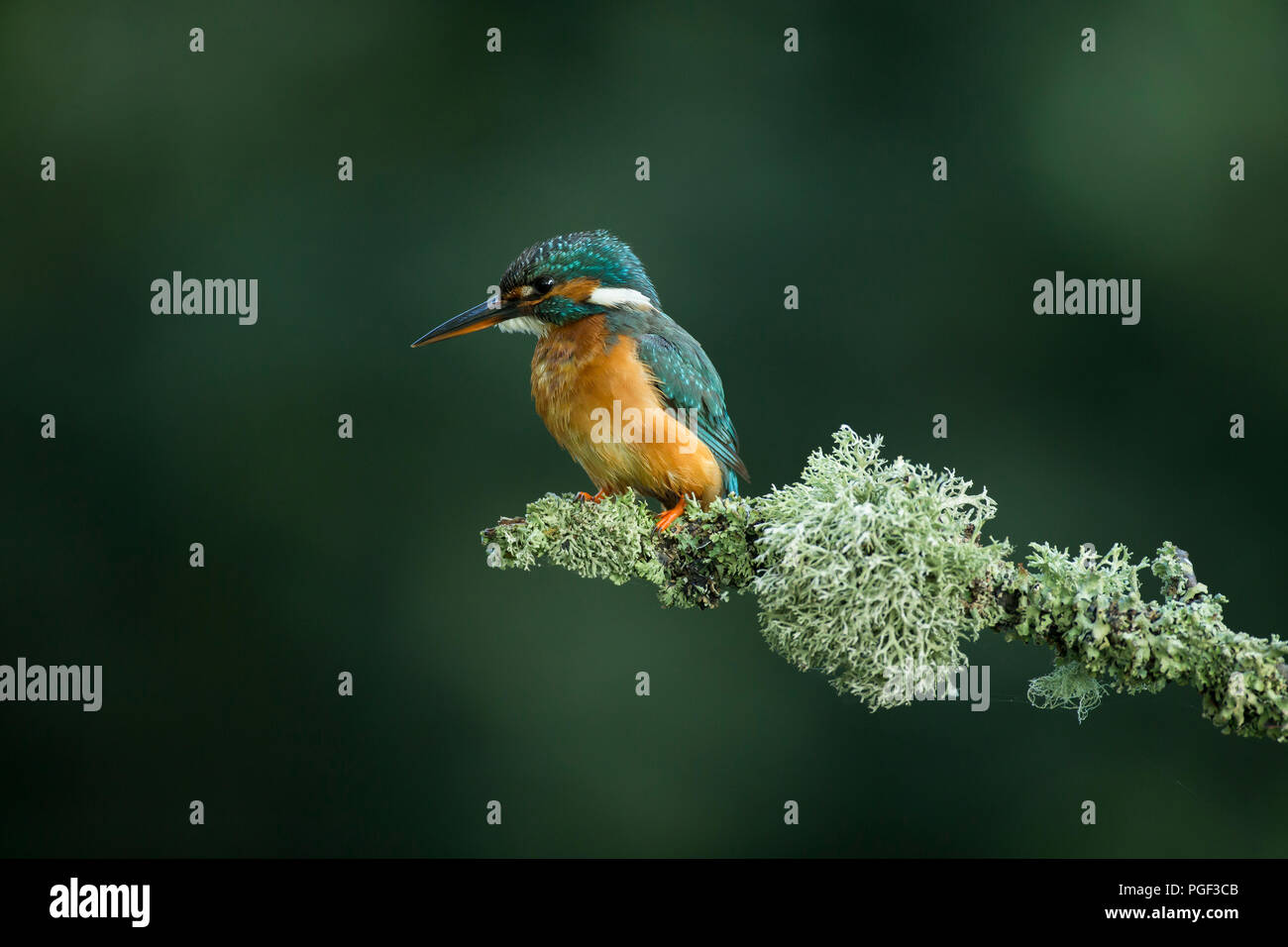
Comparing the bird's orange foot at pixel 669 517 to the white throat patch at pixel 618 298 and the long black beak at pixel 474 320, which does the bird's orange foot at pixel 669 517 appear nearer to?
the white throat patch at pixel 618 298

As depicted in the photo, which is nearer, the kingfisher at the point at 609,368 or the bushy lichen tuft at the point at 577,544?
the bushy lichen tuft at the point at 577,544

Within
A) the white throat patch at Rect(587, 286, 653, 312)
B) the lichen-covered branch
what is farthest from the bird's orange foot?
the white throat patch at Rect(587, 286, 653, 312)

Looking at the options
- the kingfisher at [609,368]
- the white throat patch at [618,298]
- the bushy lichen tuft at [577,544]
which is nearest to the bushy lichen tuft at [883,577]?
the bushy lichen tuft at [577,544]

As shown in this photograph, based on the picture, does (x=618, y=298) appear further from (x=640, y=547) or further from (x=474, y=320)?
(x=640, y=547)

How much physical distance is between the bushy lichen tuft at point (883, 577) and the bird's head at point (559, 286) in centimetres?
82

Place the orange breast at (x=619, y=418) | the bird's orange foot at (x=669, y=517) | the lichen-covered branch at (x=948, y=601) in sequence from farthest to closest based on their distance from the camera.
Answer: the orange breast at (x=619, y=418)
the bird's orange foot at (x=669, y=517)
the lichen-covered branch at (x=948, y=601)

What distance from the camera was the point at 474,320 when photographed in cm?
255

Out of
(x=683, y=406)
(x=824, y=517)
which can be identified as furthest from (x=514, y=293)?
(x=824, y=517)

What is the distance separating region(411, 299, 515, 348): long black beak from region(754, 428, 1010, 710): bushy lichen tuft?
3.05 feet

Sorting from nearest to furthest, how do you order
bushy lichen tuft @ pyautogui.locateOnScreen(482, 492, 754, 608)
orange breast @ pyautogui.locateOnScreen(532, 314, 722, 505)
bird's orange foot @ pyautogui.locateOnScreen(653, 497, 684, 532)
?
bushy lichen tuft @ pyautogui.locateOnScreen(482, 492, 754, 608)
bird's orange foot @ pyautogui.locateOnScreen(653, 497, 684, 532)
orange breast @ pyautogui.locateOnScreen(532, 314, 722, 505)

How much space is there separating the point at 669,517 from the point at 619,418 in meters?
0.27

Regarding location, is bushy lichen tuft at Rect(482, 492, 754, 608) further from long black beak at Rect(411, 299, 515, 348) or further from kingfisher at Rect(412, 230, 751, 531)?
long black beak at Rect(411, 299, 515, 348)

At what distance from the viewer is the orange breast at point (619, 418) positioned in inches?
98.3

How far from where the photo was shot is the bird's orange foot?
2230 mm
